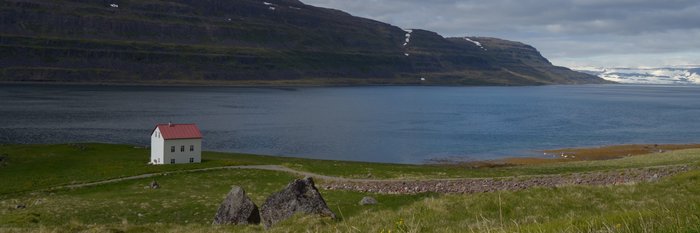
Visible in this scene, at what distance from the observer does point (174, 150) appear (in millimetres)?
62188

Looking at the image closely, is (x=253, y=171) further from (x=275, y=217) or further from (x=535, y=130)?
(x=535, y=130)

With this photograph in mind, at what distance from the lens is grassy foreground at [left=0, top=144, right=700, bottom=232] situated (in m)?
11.3

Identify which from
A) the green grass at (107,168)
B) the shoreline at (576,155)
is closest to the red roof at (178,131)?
the green grass at (107,168)

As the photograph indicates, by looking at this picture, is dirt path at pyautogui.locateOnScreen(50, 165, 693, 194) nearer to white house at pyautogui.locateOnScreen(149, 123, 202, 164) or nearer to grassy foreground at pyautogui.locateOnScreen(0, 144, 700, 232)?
grassy foreground at pyautogui.locateOnScreen(0, 144, 700, 232)

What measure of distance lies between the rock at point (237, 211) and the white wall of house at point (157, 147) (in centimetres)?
3752

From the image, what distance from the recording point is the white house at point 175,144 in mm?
61281

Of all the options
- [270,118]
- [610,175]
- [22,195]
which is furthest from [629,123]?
[22,195]

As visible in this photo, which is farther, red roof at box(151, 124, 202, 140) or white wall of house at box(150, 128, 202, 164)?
red roof at box(151, 124, 202, 140)

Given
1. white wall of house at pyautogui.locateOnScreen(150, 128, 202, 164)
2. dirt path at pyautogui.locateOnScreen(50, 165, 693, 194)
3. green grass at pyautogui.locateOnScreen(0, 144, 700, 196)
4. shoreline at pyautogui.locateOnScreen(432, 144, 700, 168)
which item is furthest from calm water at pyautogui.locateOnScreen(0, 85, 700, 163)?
dirt path at pyautogui.locateOnScreen(50, 165, 693, 194)

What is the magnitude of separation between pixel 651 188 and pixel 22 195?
4132 centimetres

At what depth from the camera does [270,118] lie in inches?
5699

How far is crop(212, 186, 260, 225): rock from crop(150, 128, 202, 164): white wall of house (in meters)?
37.3

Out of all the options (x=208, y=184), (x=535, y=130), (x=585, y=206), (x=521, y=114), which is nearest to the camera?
(x=585, y=206)

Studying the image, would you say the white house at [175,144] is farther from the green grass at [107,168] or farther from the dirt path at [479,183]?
the dirt path at [479,183]
